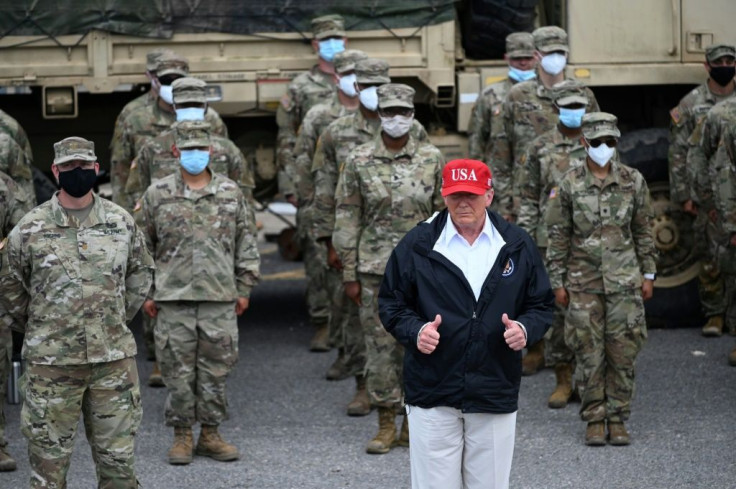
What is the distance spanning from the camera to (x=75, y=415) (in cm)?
638

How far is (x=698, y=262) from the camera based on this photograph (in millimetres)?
10547

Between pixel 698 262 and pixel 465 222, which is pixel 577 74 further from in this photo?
pixel 465 222

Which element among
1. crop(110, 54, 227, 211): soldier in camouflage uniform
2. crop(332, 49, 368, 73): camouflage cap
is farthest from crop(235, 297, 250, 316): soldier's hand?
crop(332, 49, 368, 73): camouflage cap

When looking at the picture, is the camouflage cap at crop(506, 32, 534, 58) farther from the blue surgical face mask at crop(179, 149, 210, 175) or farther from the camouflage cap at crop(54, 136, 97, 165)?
the camouflage cap at crop(54, 136, 97, 165)

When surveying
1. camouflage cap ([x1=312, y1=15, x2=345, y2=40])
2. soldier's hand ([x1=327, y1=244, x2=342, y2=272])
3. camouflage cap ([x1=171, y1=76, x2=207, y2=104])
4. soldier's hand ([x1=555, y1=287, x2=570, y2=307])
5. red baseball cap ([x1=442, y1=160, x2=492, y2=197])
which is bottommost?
soldier's hand ([x1=555, y1=287, x2=570, y2=307])

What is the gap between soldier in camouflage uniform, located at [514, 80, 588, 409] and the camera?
8758 mm

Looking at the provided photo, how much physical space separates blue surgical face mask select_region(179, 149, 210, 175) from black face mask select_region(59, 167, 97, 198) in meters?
1.34

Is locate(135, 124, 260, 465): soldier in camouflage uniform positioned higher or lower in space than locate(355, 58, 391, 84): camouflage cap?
lower

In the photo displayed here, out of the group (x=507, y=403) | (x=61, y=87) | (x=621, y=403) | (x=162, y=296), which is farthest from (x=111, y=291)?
(x=61, y=87)

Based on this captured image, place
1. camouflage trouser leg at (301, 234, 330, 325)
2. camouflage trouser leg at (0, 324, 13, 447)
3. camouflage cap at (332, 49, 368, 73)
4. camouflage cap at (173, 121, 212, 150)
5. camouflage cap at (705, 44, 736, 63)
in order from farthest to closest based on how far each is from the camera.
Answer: camouflage trouser leg at (301, 234, 330, 325)
camouflage cap at (705, 44, 736, 63)
camouflage cap at (332, 49, 368, 73)
camouflage trouser leg at (0, 324, 13, 447)
camouflage cap at (173, 121, 212, 150)

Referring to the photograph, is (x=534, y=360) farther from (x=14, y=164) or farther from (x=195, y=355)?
(x=14, y=164)

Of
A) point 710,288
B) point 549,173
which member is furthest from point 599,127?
point 710,288

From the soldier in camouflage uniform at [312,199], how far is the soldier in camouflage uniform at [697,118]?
2255mm

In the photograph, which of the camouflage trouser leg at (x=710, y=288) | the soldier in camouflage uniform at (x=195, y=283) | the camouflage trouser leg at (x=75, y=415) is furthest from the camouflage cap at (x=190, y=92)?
the camouflage trouser leg at (x=710, y=288)
